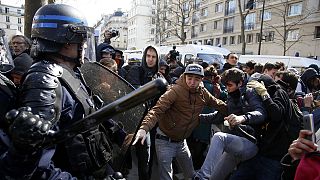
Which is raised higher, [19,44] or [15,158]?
[19,44]

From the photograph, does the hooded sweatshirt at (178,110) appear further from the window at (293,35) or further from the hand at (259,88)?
the window at (293,35)

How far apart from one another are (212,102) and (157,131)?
824 mm

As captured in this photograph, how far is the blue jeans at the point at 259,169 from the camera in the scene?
10.7ft

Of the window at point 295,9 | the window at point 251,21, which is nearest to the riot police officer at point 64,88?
the window at point 295,9

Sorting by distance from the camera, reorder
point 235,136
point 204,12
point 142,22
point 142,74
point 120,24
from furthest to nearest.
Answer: point 120,24
point 142,22
point 204,12
point 142,74
point 235,136

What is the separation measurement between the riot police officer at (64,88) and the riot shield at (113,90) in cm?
41

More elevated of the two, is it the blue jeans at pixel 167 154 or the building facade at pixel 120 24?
the building facade at pixel 120 24

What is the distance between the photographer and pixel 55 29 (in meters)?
1.89

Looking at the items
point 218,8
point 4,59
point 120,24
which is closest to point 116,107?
point 4,59

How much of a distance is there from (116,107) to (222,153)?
2.65m

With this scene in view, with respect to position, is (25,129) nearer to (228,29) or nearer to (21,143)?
(21,143)

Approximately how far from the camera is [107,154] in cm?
192

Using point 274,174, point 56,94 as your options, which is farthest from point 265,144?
point 56,94

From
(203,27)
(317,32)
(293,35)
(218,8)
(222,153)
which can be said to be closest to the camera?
(222,153)
